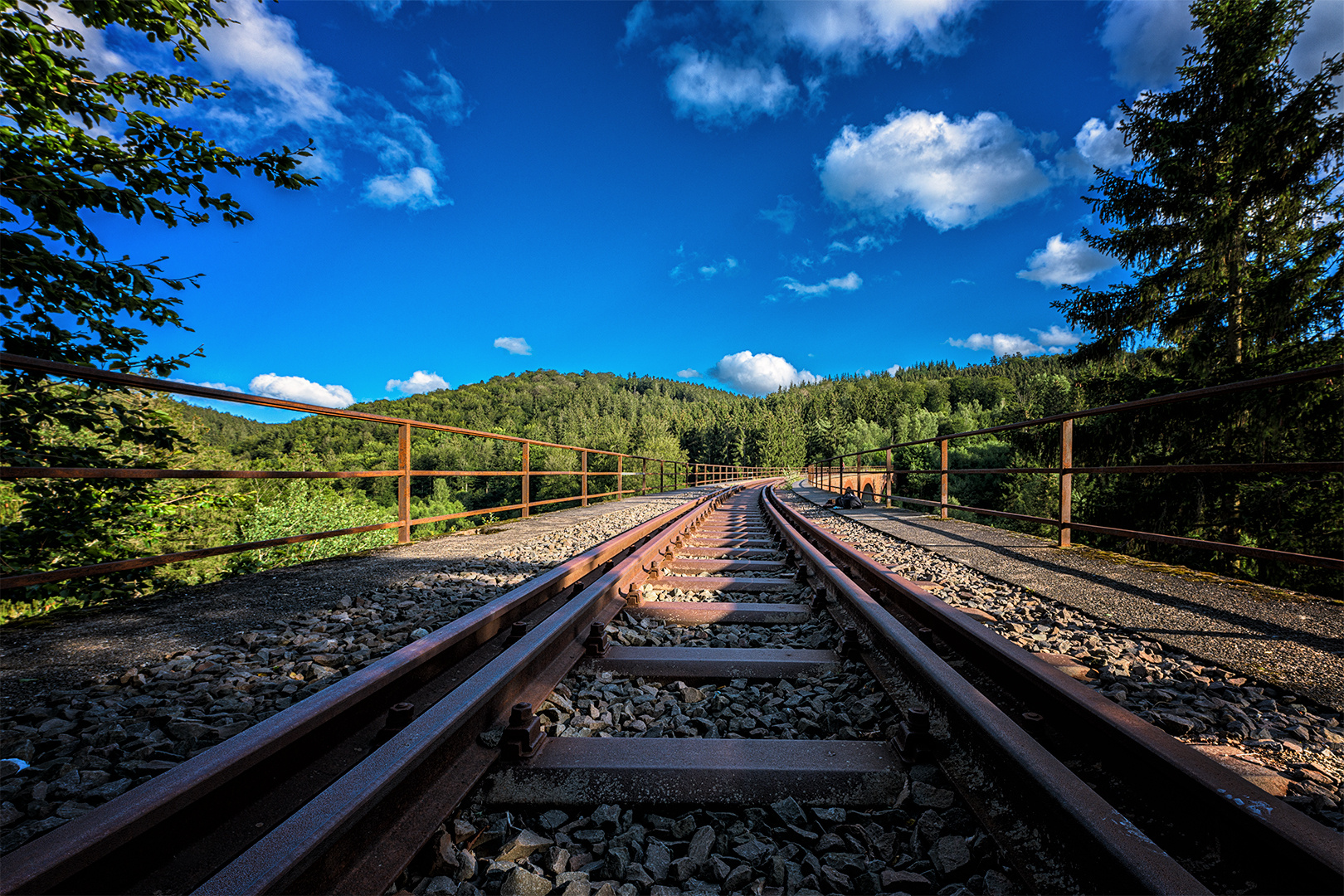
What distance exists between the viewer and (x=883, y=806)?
120 centimetres

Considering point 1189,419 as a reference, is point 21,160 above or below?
above

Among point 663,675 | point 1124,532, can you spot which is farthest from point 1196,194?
point 663,675

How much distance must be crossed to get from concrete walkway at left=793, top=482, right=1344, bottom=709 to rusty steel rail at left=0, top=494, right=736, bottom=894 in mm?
2704

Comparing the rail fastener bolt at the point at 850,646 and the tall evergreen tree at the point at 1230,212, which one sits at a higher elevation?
the tall evergreen tree at the point at 1230,212

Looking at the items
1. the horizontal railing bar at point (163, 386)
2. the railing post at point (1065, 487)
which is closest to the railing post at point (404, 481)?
the horizontal railing bar at point (163, 386)

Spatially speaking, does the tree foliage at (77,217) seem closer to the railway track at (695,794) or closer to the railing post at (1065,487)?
the railway track at (695,794)

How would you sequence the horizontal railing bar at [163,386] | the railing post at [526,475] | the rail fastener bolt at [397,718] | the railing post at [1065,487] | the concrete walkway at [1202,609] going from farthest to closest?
the railing post at [526,475]
the railing post at [1065,487]
the horizontal railing bar at [163,386]
the concrete walkway at [1202,609]
the rail fastener bolt at [397,718]

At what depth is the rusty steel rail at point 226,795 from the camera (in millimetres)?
788

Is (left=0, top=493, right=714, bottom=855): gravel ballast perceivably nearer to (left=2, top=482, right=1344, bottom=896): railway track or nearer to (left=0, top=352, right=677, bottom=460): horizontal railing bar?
(left=2, top=482, right=1344, bottom=896): railway track

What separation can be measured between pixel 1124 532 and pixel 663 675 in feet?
9.77

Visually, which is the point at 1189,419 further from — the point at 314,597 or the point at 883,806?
the point at 314,597

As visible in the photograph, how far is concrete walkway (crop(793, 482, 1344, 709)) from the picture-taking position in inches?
69.3

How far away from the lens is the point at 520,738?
1298mm

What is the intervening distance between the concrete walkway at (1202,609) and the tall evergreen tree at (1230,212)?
9.29 m
